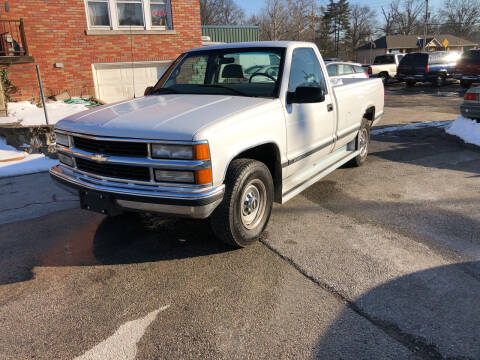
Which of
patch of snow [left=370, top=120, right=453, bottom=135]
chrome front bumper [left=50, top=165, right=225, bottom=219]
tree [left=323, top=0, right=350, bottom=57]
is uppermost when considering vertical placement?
tree [left=323, top=0, right=350, bottom=57]

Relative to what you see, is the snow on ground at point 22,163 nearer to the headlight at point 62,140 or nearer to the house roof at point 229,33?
the headlight at point 62,140

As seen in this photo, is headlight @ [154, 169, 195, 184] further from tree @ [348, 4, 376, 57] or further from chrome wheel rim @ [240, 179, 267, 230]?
tree @ [348, 4, 376, 57]

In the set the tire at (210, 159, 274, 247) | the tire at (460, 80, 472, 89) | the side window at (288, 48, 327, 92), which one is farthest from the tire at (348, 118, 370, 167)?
the tire at (460, 80, 472, 89)

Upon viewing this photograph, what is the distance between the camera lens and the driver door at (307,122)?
3.93 metres

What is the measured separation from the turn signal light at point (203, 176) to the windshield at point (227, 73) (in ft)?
4.32

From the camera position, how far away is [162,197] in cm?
293

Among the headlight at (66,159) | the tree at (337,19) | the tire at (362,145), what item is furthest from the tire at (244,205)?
the tree at (337,19)

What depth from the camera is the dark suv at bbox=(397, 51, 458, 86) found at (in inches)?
824

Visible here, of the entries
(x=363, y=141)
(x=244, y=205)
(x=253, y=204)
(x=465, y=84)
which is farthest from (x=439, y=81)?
(x=244, y=205)

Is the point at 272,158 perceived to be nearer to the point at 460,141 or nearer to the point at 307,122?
the point at 307,122

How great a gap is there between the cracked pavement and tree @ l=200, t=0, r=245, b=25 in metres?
55.7

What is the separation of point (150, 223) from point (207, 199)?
1.65 m

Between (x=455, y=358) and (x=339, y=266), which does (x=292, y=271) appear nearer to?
(x=339, y=266)

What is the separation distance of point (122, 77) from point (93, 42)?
1385 millimetres
